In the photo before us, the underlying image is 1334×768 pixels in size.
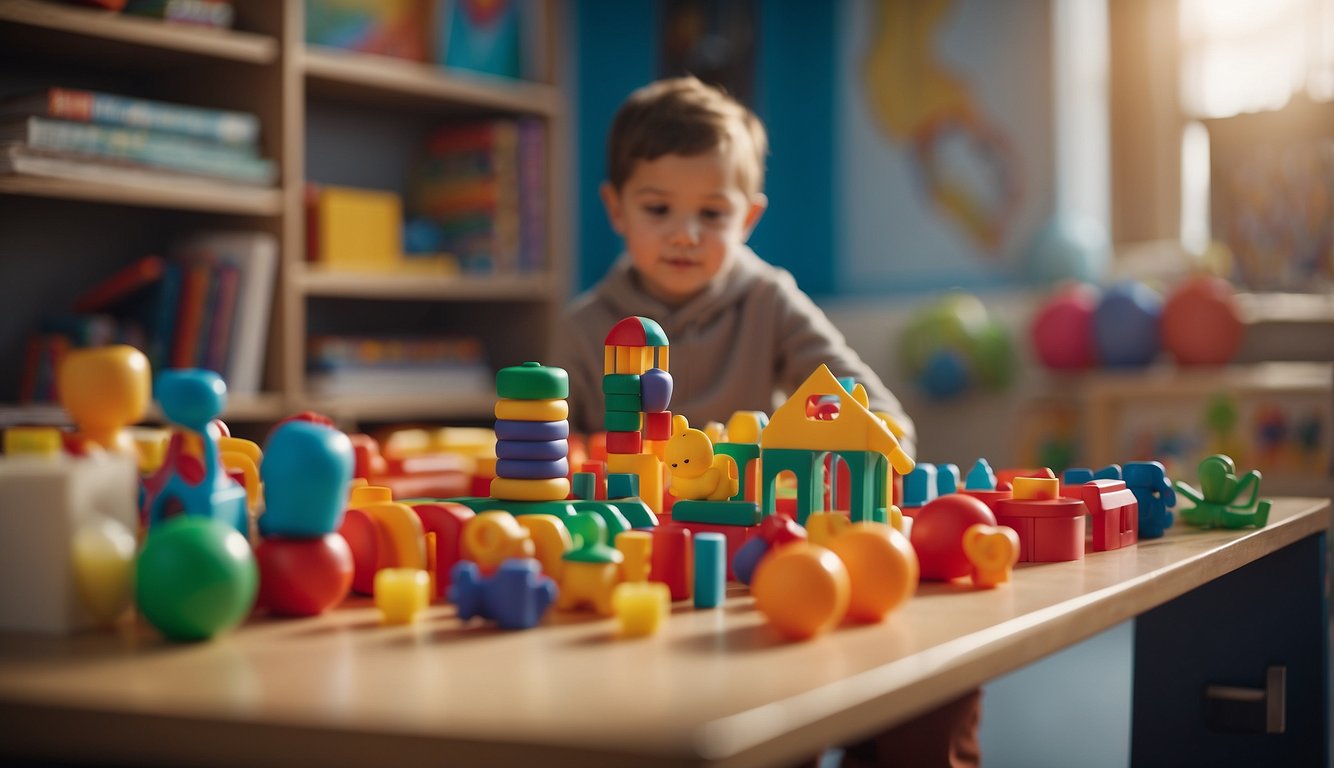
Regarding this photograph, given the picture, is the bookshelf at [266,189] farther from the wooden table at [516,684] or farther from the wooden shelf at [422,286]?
the wooden table at [516,684]

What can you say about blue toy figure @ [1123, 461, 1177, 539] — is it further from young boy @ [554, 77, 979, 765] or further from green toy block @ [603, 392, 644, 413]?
young boy @ [554, 77, 979, 765]

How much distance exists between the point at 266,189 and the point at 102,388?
2.02 m

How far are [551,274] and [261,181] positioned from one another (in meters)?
0.79

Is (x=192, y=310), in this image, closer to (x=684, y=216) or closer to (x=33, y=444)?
(x=684, y=216)

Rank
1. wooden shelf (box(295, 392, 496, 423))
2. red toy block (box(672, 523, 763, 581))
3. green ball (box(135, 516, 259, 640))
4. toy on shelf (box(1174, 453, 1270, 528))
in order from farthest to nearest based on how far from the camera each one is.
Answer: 1. wooden shelf (box(295, 392, 496, 423))
2. toy on shelf (box(1174, 453, 1270, 528))
3. red toy block (box(672, 523, 763, 581))
4. green ball (box(135, 516, 259, 640))

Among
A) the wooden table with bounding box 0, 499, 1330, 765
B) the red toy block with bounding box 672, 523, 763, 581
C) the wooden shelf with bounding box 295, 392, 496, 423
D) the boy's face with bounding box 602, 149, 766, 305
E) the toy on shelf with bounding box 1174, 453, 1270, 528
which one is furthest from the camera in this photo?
the wooden shelf with bounding box 295, 392, 496, 423

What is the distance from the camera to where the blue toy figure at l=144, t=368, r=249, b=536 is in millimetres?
681

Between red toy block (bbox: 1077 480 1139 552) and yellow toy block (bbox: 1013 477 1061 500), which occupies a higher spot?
yellow toy block (bbox: 1013 477 1061 500)

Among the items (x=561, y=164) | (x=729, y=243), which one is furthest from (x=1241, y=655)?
(x=561, y=164)

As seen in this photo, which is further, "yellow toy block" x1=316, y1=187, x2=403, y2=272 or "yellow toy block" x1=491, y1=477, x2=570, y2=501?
"yellow toy block" x1=316, y1=187, x2=403, y2=272

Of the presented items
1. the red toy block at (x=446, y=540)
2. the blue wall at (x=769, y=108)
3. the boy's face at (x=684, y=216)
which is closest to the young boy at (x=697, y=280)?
the boy's face at (x=684, y=216)

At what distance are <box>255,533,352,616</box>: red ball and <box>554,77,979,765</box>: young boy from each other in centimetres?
94

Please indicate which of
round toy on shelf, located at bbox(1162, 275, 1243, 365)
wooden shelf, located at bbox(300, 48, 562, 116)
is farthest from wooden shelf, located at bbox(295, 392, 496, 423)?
round toy on shelf, located at bbox(1162, 275, 1243, 365)

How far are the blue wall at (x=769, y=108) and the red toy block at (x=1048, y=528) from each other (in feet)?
9.38
